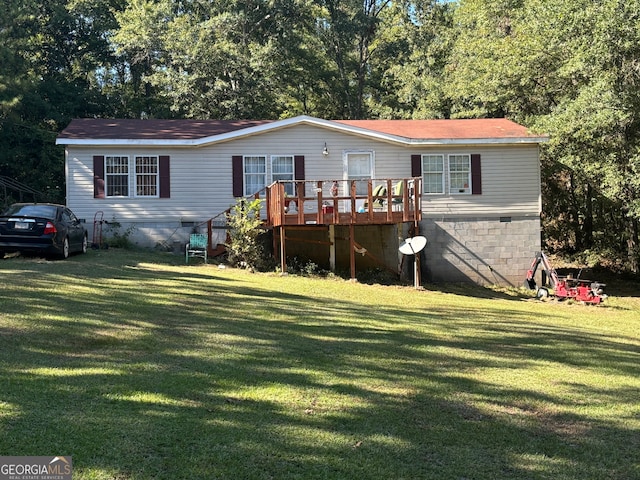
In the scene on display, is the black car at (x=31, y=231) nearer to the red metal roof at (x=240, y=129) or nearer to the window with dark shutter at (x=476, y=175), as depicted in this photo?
the red metal roof at (x=240, y=129)

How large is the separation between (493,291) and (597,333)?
7.84 meters

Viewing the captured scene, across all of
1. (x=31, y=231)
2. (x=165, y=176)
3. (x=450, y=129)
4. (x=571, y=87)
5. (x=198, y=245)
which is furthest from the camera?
(x=571, y=87)

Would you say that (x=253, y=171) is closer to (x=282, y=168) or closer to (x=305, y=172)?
(x=282, y=168)

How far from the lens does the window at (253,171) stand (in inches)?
723

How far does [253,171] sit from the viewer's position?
1841 centimetres

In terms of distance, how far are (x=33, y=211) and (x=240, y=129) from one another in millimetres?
7109

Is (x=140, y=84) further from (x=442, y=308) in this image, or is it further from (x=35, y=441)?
(x=35, y=441)

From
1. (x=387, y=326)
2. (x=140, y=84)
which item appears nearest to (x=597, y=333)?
(x=387, y=326)

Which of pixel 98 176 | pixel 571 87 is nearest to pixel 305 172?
pixel 98 176

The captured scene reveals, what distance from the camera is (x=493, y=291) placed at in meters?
17.8

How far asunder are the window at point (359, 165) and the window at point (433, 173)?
1.71 m

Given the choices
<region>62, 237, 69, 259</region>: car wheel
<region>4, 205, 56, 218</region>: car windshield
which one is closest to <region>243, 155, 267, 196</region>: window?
<region>62, 237, 69, 259</region>: car wheel

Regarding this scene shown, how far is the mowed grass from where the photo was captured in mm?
3766

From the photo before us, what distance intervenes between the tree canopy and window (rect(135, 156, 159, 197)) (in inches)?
363
